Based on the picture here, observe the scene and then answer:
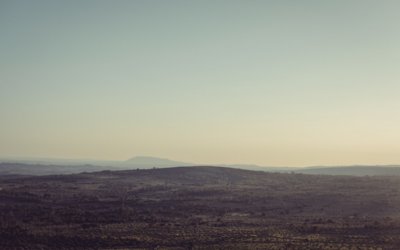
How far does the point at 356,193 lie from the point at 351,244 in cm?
4250

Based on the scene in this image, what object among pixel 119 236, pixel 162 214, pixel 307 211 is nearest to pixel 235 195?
pixel 307 211

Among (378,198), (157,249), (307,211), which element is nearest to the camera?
(157,249)

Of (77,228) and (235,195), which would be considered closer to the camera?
(77,228)

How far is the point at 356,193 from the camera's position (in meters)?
75.4

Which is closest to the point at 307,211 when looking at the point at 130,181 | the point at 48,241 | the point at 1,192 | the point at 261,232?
the point at 261,232

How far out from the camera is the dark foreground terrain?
3562 cm

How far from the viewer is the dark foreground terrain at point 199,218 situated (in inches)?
1403

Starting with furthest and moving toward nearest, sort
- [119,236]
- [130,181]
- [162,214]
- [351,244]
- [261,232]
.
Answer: [130,181], [162,214], [261,232], [119,236], [351,244]

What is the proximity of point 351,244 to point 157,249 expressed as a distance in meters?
14.0

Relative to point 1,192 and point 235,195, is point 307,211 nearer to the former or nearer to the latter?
point 235,195

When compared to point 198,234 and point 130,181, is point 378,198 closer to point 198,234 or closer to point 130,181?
point 198,234

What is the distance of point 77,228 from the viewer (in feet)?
136

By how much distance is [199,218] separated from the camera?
49.8 m

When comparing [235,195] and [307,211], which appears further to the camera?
[235,195]
